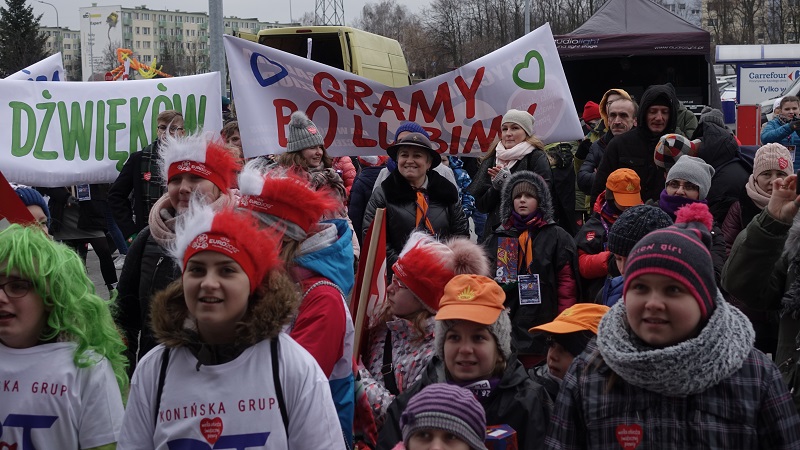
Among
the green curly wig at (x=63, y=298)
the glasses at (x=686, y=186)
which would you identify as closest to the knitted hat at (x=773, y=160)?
the glasses at (x=686, y=186)

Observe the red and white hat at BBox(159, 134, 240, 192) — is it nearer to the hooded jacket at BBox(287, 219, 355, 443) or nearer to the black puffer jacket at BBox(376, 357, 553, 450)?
the hooded jacket at BBox(287, 219, 355, 443)

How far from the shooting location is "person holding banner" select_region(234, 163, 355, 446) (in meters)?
3.71

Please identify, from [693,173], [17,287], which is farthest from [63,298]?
[693,173]

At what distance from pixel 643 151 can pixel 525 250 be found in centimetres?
182

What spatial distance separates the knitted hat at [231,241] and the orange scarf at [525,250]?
2925 mm

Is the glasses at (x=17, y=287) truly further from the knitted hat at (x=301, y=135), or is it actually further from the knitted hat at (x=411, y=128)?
the knitted hat at (x=411, y=128)

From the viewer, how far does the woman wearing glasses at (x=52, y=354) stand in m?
3.21

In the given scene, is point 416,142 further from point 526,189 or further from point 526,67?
point 526,67

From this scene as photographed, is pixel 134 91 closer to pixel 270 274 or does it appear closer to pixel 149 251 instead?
pixel 149 251

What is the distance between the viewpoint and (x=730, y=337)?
2.84 m

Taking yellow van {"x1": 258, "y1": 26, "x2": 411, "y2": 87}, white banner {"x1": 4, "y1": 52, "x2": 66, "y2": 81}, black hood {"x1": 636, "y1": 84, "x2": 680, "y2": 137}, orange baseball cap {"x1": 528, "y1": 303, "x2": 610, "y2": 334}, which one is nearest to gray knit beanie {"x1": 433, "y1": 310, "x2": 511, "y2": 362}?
orange baseball cap {"x1": 528, "y1": 303, "x2": 610, "y2": 334}

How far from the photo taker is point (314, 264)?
12.5 ft

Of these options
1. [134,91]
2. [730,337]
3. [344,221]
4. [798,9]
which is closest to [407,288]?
[344,221]

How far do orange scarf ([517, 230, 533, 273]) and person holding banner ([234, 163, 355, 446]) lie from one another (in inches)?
88.0
